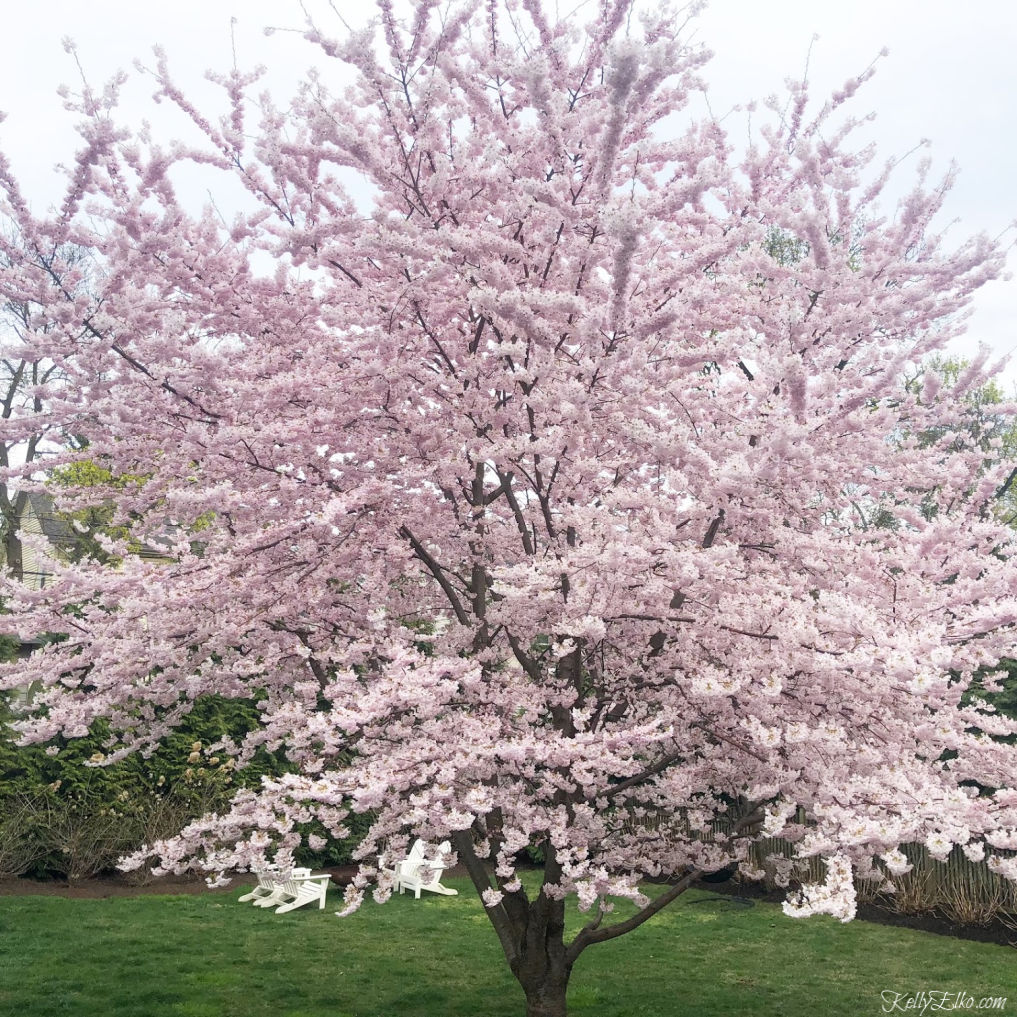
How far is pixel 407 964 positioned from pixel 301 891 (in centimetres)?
250

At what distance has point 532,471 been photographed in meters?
6.16

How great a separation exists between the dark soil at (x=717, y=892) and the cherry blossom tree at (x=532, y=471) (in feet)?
16.6

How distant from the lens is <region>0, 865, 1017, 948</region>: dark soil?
32.3 feet

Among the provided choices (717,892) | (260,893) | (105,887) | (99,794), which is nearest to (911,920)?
(717,892)

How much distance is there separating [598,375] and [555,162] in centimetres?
145

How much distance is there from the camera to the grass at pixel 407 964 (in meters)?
7.11

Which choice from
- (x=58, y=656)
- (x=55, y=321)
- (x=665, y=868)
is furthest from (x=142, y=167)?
(x=665, y=868)

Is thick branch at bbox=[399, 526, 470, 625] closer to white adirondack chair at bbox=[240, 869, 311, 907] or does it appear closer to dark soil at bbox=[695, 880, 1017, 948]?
white adirondack chair at bbox=[240, 869, 311, 907]

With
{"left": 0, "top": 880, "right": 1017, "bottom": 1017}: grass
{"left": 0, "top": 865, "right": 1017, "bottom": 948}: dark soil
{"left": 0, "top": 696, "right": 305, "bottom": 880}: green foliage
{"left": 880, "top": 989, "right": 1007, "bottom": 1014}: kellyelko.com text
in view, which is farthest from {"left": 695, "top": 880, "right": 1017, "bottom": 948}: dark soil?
{"left": 0, "top": 696, "right": 305, "bottom": 880}: green foliage

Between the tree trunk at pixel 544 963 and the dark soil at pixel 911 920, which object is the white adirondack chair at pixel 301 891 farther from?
the tree trunk at pixel 544 963

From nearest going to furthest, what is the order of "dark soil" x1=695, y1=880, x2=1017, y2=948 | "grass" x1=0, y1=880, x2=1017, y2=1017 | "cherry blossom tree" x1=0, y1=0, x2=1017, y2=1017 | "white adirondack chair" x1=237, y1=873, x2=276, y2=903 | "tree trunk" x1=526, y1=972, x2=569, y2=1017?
"cherry blossom tree" x1=0, y1=0, x2=1017, y2=1017 → "tree trunk" x1=526, y1=972, x2=569, y2=1017 → "grass" x1=0, y1=880, x2=1017, y2=1017 → "dark soil" x1=695, y1=880, x2=1017, y2=948 → "white adirondack chair" x1=237, y1=873, x2=276, y2=903

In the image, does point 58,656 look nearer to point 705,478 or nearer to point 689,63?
point 705,478

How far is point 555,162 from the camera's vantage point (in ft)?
19.0

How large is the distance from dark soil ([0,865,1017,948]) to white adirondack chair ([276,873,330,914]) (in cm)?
132
